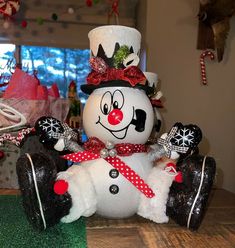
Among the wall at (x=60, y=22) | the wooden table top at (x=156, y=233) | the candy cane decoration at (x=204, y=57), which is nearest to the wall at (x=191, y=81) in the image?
the candy cane decoration at (x=204, y=57)

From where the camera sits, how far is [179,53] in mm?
1427

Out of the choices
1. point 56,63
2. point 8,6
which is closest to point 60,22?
point 56,63

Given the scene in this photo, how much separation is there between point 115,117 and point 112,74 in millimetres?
92

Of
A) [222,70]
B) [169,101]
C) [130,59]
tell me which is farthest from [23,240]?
[222,70]

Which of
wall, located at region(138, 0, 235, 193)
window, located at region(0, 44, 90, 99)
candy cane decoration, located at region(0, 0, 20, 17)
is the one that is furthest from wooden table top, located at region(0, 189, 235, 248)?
window, located at region(0, 44, 90, 99)

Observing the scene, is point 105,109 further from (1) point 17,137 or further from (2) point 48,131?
(1) point 17,137

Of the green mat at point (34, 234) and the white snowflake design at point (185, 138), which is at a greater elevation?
the white snowflake design at point (185, 138)

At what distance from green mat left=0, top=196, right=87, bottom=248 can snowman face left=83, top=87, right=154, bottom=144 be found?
179 millimetres

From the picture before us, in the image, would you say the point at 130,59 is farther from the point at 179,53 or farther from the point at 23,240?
the point at 179,53

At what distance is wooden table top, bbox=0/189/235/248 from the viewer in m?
0.48

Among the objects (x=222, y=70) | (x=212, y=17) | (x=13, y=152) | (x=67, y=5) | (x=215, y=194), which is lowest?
(x=215, y=194)

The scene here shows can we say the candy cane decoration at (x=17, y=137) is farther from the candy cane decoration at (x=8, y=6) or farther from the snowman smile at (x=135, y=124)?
the candy cane decoration at (x=8, y=6)

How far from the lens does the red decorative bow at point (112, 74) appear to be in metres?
0.57

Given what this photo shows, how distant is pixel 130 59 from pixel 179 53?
91 cm
